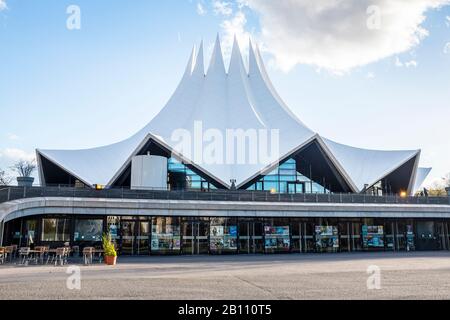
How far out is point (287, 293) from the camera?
900 centimetres

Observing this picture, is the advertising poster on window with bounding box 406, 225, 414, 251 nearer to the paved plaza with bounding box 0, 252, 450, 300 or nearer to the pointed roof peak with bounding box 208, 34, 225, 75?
the paved plaza with bounding box 0, 252, 450, 300

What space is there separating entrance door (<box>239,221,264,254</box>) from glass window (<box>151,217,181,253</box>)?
3199mm

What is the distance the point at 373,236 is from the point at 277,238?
566cm

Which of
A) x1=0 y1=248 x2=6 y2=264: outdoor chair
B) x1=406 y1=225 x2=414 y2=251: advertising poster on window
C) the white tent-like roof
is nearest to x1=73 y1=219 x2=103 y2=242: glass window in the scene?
x1=0 y1=248 x2=6 y2=264: outdoor chair

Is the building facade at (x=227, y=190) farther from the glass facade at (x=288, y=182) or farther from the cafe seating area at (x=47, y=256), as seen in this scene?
the cafe seating area at (x=47, y=256)

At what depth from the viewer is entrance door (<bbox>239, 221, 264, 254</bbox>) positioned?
72.3 feet

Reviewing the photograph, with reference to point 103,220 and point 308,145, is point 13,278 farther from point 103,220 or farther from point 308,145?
point 308,145

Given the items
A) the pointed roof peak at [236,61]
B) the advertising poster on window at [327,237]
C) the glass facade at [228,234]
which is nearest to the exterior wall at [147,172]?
the glass facade at [228,234]

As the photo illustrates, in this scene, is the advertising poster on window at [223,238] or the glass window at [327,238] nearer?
the advertising poster on window at [223,238]

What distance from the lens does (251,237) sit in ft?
72.7

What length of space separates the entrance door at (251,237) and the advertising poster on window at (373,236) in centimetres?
594

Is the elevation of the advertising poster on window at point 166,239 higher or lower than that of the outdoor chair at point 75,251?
higher

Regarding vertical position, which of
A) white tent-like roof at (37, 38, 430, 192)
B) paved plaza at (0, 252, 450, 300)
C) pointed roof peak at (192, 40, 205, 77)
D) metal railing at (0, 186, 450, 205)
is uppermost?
pointed roof peak at (192, 40, 205, 77)

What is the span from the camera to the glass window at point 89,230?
20223mm
